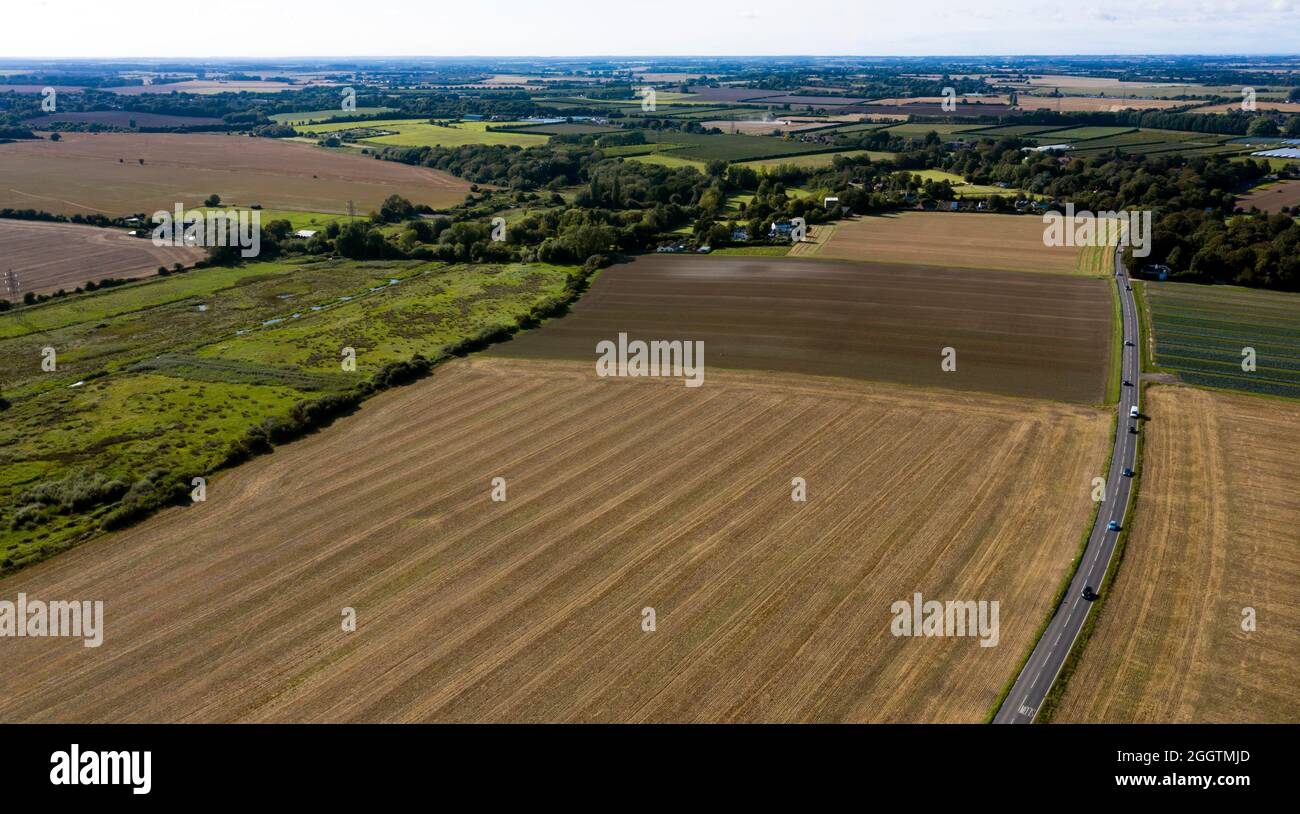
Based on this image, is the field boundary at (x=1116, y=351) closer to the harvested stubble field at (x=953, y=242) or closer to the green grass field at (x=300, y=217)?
the harvested stubble field at (x=953, y=242)

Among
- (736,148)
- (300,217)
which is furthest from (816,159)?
(300,217)

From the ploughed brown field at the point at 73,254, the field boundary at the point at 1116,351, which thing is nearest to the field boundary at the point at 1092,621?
the field boundary at the point at 1116,351

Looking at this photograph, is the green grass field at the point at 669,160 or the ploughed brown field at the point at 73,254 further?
the green grass field at the point at 669,160

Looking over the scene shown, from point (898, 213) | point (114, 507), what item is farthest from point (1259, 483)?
point (898, 213)

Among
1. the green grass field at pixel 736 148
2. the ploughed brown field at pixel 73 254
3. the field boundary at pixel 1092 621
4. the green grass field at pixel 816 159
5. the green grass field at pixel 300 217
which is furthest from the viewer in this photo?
the green grass field at pixel 736 148

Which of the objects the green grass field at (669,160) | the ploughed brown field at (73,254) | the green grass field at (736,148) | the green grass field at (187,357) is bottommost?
the green grass field at (187,357)

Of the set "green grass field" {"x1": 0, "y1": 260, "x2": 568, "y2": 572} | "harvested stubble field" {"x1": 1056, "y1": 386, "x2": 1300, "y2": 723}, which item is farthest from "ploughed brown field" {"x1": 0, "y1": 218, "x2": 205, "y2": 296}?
"harvested stubble field" {"x1": 1056, "y1": 386, "x2": 1300, "y2": 723}

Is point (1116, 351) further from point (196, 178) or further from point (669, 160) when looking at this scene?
point (196, 178)
